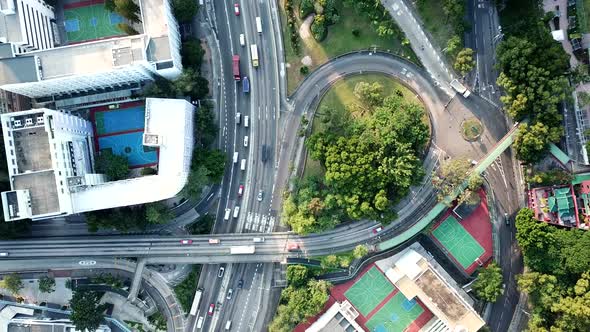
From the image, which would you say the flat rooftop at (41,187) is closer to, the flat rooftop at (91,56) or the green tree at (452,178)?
the flat rooftop at (91,56)

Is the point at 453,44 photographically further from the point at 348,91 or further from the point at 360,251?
the point at 360,251

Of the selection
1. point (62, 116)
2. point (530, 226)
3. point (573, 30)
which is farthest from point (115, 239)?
point (573, 30)

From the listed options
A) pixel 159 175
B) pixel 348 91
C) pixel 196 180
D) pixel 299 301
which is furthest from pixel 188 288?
pixel 348 91

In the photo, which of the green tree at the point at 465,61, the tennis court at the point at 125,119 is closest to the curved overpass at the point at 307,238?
the green tree at the point at 465,61

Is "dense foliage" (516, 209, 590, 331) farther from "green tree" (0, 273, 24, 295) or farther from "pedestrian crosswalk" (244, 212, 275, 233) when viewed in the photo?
"green tree" (0, 273, 24, 295)

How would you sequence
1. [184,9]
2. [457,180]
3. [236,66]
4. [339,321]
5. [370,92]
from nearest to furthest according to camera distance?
1. [184,9]
2. [457,180]
3. [370,92]
4. [236,66]
5. [339,321]

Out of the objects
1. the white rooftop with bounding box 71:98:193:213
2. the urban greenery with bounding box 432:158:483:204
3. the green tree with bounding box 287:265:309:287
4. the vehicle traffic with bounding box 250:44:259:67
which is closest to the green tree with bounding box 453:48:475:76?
the urban greenery with bounding box 432:158:483:204
